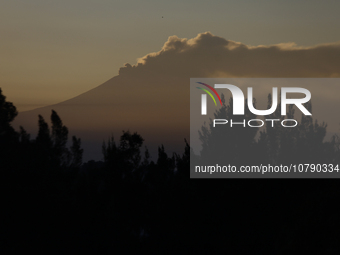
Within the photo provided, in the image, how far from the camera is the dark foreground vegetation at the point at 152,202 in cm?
1934

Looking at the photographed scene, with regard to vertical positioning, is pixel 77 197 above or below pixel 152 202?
above

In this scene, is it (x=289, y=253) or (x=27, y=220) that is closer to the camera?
(x=27, y=220)

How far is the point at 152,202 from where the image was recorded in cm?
3020

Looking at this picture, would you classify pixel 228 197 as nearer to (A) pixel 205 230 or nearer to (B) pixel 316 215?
(A) pixel 205 230

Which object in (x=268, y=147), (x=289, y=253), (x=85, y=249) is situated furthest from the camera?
(x=268, y=147)

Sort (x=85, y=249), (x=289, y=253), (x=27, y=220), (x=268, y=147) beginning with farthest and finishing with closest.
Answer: (x=268, y=147) → (x=85, y=249) → (x=289, y=253) → (x=27, y=220)

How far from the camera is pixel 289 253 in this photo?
20.4 metres

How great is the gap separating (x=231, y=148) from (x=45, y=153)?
17899 millimetres

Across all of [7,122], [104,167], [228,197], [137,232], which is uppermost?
[7,122]

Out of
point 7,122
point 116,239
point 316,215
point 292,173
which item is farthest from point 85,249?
point 292,173

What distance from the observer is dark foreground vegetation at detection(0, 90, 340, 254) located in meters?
19.3

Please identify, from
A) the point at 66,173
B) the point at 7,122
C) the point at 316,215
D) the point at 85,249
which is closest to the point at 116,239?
the point at 85,249

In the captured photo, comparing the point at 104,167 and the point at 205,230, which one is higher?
the point at 104,167

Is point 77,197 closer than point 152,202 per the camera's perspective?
Yes
